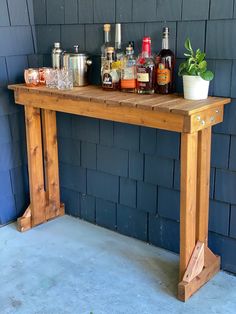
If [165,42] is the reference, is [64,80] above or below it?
below

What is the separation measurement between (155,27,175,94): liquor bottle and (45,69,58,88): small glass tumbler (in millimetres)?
584

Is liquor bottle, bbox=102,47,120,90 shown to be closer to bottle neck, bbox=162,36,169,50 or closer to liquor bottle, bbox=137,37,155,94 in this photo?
liquor bottle, bbox=137,37,155,94

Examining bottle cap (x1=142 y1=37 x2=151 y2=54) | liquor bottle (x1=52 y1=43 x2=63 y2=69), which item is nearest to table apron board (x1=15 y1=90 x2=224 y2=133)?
liquor bottle (x1=52 y1=43 x2=63 y2=69)

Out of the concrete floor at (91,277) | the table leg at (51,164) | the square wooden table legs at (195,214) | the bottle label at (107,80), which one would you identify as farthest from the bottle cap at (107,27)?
the concrete floor at (91,277)

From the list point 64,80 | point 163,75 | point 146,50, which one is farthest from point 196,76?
→ point 64,80

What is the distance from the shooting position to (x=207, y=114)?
1.84m

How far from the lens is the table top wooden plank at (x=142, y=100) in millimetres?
1771

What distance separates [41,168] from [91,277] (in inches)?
30.7

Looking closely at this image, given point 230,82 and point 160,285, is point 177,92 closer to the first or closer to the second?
point 230,82

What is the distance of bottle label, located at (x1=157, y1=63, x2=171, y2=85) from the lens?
79.5 inches

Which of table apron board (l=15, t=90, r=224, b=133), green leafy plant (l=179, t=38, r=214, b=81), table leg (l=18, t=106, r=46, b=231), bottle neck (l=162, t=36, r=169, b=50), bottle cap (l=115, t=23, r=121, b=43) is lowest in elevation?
table leg (l=18, t=106, r=46, b=231)

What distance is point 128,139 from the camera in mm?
2393

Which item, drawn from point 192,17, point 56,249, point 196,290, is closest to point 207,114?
point 192,17

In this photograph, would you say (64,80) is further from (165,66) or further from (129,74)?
(165,66)
